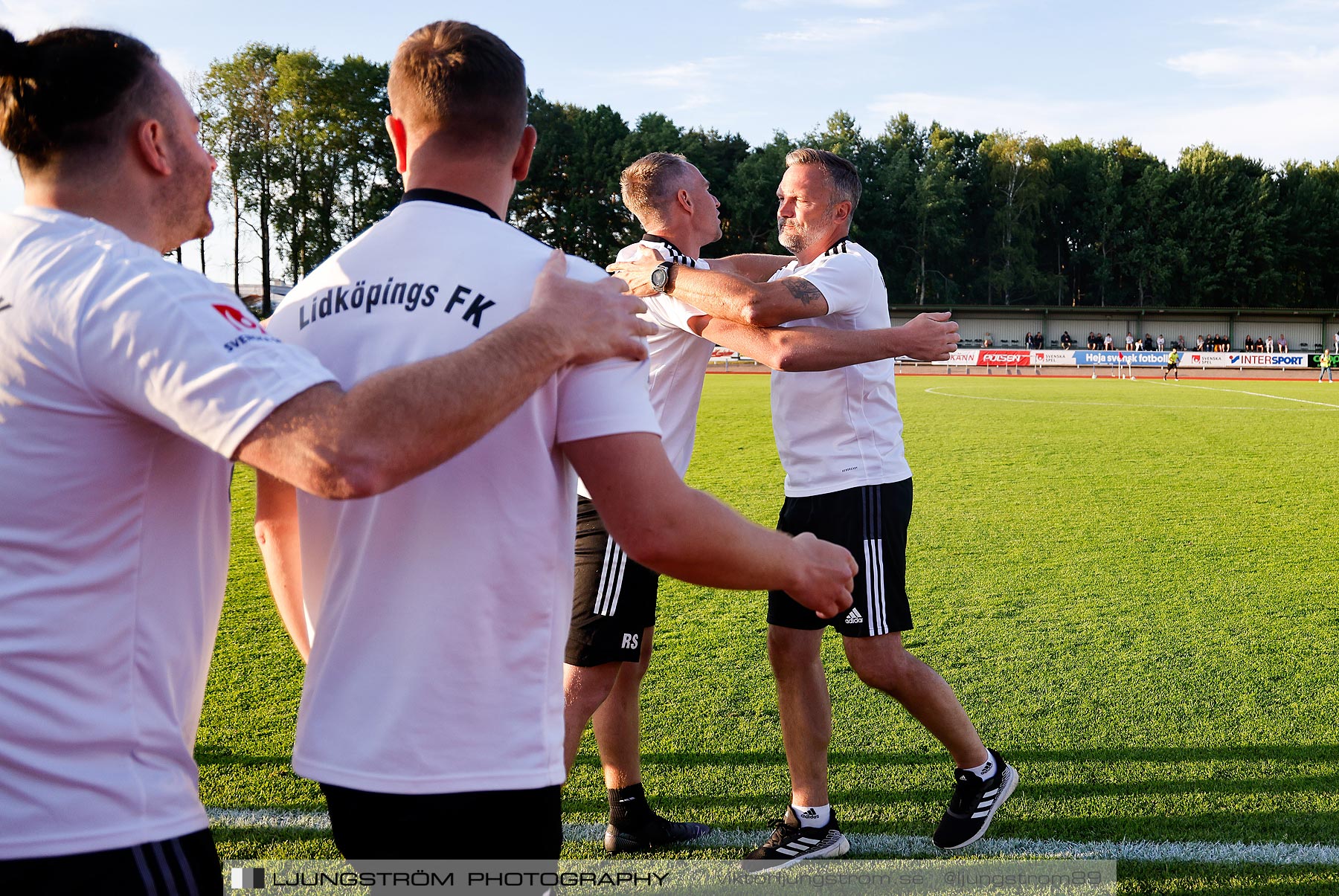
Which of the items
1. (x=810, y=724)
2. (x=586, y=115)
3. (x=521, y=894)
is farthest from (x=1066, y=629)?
(x=586, y=115)

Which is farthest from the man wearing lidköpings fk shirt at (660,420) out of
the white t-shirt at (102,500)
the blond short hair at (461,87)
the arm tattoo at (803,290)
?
the white t-shirt at (102,500)

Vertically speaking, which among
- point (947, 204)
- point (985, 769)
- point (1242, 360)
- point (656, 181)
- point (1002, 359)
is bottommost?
point (985, 769)

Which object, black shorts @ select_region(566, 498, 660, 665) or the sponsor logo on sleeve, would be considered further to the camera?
black shorts @ select_region(566, 498, 660, 665)

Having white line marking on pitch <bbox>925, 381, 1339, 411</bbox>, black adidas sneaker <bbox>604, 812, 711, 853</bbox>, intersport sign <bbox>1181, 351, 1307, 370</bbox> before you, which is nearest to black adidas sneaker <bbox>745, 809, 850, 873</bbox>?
black adidas sneaker <bbox>604, 812, 711, 853</bbox>

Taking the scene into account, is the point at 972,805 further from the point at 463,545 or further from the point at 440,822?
the point at 463,545

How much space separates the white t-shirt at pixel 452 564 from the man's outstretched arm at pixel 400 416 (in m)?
0.14

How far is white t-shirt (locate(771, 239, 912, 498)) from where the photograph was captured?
388 centimetres

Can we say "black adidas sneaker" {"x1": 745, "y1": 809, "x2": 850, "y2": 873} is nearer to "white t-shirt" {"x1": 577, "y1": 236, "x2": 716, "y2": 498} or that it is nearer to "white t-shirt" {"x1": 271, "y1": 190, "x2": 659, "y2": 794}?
"white t-shirt" {"x1": 577, "y1": 236, "x2": 716, "y2": 498}

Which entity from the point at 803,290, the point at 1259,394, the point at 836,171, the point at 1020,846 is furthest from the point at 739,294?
the point at 1259,394

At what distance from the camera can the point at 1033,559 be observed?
8391 mm

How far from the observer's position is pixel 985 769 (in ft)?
12.6

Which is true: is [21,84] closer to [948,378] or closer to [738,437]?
[738,437]

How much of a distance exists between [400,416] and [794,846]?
277cm

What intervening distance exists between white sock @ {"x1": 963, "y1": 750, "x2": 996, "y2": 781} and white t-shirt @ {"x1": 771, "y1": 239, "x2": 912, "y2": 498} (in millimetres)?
1138
